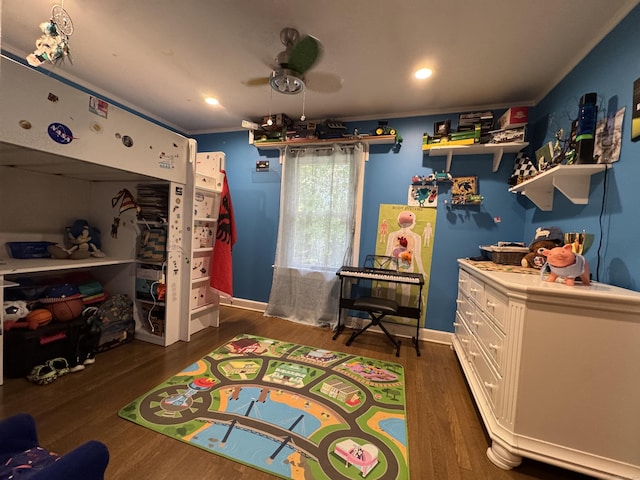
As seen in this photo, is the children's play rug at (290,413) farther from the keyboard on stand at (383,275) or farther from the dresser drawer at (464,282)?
A: the dresser drawer at (464,282)

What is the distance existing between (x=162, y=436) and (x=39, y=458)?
0.70 metres

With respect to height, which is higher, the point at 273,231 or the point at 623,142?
the point at 623,142

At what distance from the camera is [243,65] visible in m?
2.36

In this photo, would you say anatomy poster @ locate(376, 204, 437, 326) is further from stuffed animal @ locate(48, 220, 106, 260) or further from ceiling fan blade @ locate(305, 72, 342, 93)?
stuffed animal @ locate(48, 220, 106, 260)

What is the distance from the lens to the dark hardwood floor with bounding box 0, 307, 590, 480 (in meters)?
1.41

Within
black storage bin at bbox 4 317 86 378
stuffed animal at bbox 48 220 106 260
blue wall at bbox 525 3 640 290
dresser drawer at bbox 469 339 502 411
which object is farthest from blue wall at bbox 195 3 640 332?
black storage bin at bbox 4 317 86 378

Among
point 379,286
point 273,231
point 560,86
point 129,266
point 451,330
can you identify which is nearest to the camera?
point 560,86

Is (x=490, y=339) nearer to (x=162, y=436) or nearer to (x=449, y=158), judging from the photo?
(x=449, y=158)

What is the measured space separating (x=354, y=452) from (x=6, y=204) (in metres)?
3.31

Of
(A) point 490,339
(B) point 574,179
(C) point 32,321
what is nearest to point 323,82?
(B) point 574,179

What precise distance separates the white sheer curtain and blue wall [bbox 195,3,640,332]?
21cm

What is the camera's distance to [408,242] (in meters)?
3.11

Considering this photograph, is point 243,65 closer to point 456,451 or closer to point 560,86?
point 560,86

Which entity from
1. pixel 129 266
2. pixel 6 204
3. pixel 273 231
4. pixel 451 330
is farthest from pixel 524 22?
pixel 6 204
